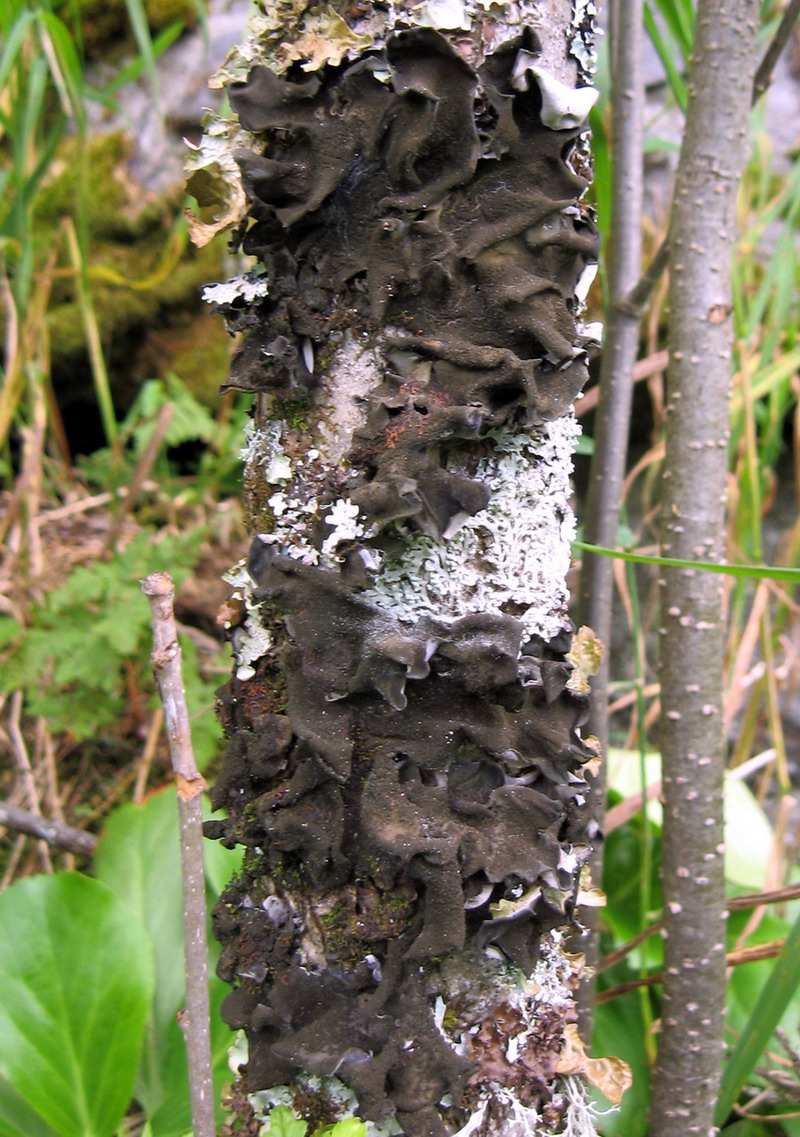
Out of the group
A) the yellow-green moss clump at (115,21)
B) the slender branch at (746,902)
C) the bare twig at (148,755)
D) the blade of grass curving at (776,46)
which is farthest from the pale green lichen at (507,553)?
the yellow-green moss clump at (115,21)

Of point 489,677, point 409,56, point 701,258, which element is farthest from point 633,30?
point 489,677

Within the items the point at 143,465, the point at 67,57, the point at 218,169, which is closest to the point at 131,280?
the point at 143,465

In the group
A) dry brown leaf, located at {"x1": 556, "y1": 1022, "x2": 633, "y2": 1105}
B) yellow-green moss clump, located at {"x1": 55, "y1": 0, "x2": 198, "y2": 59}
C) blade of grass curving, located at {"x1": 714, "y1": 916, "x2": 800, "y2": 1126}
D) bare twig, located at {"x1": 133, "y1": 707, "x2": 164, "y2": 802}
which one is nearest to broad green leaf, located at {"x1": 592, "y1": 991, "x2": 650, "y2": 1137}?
blade of grass curving, located at {"x1": 714, "y1": 916, "x2": 800, "y2": 1126}

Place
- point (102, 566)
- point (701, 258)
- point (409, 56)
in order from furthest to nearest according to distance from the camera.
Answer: point (102, 566), point (701, 258), point (409, 56)

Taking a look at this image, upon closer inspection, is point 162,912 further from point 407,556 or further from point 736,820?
point 736,820

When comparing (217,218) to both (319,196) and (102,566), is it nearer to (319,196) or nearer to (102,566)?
(319,196)

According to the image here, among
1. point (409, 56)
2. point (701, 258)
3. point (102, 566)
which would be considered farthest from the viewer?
point (102, 566)
